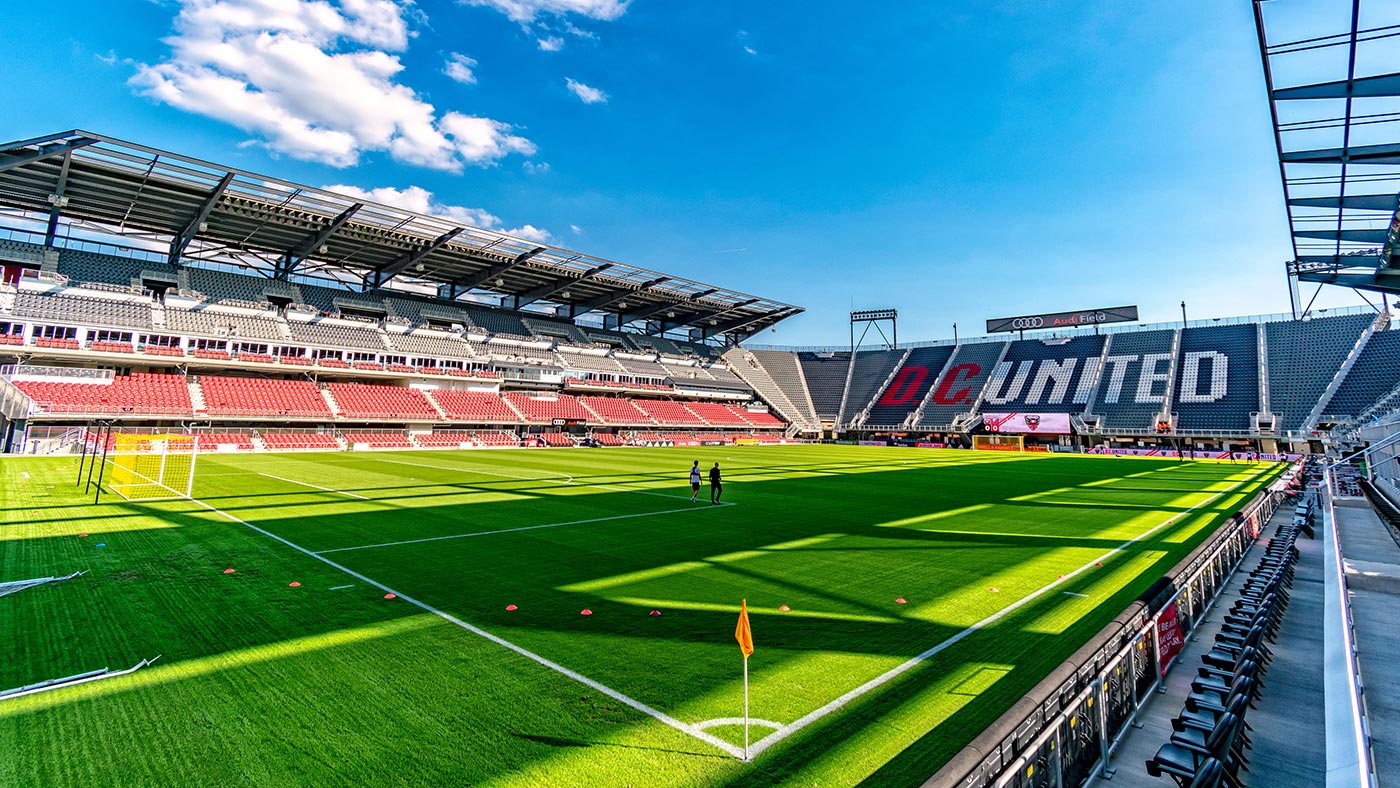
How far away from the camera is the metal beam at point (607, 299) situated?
57.8 m

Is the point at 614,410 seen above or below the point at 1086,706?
above

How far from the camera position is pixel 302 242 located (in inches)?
1767

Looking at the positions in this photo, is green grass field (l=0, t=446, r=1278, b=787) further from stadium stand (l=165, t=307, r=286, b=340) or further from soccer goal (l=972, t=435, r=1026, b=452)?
soccer goal (l=972, t=435, r=1026, b=452)

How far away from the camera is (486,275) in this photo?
174 ft

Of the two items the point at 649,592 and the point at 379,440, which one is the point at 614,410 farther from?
the point at 649,592

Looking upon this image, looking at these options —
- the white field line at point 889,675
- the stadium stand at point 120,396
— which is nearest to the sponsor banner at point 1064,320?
the white field line at point 889,675

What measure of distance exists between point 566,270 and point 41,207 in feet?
112

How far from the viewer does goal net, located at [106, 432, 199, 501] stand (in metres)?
18.7

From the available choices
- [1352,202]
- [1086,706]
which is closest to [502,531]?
[1086,706]

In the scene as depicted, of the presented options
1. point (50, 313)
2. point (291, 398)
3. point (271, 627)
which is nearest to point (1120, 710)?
point (271, 627)

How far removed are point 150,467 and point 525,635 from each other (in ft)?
98.6

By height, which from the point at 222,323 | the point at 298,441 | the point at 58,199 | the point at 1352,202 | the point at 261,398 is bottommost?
the point at 298,441

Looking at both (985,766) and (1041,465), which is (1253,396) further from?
(985,766)

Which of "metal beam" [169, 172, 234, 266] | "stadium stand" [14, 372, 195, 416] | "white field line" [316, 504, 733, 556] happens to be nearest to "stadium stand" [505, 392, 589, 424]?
"stadium stand" [14, 372, 195, 416]
